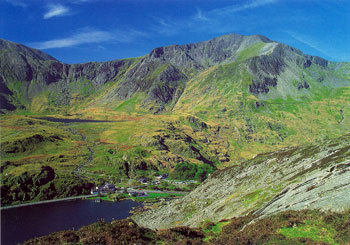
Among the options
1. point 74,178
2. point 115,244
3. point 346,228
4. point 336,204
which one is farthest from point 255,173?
point 74,178

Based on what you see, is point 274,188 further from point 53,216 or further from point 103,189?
point 103,189

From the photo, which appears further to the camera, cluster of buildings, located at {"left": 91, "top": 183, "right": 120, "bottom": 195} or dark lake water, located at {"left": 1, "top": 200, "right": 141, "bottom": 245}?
cluster of buildings, located at {"left": 91, "top": 183, "right": 120, "bottom": 195}

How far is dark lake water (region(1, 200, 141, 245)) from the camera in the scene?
98875mm

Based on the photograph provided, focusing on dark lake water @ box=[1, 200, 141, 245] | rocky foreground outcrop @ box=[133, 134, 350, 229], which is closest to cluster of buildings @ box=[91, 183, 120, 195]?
dark lake water @ box=[1, 200, 141, 245]

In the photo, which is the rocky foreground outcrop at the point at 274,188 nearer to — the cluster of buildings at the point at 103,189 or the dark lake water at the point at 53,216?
the dark lake water at the point at 53,216

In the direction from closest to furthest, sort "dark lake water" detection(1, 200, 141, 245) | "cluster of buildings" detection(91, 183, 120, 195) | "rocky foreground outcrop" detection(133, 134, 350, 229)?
1. "rocky foreground outcrop" detection(133, 134, 350, 229)
2. "dark lake water" detection(1, 200, 141, 245)
3. "cluster of buildings" detection(91, 183, 120, 195)

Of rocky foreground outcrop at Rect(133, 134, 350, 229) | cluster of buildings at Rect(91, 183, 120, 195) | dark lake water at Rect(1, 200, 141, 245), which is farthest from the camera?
cluster of buildings at Rect(91, 183, 120, 195)

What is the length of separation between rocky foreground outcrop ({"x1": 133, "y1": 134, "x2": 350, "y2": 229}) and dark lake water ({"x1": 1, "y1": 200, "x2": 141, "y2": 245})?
4298 cm

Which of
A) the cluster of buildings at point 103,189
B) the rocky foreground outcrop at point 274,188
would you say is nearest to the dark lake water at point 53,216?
the cluster of buildings at point 103,189

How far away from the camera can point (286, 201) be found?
34156 mm

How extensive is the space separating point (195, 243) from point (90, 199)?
14095cm

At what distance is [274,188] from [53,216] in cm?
10793

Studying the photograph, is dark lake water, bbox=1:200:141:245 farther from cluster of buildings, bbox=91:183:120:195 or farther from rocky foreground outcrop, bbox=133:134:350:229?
rocky foreground outcrop, bbox=133:134:350:229

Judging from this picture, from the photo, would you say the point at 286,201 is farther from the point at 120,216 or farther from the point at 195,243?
the point at 120,216
